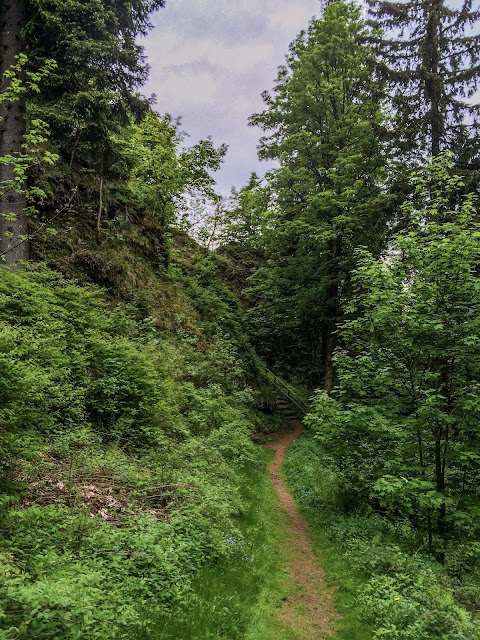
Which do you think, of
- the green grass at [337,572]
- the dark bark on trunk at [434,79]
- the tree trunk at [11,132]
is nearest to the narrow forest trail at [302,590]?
the green grass at [337,572]

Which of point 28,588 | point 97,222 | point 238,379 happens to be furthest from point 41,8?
point 238,379

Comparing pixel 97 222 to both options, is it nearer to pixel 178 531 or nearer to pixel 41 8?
pixel 41 8

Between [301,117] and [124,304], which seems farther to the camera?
[301,117]

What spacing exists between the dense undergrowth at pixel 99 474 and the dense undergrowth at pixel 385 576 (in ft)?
5.38

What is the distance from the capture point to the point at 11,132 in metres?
8.40

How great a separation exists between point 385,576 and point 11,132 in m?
11.8

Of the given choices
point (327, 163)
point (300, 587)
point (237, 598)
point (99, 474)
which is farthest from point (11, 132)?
point (327, 163)

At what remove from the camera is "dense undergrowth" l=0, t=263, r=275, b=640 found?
3090mm

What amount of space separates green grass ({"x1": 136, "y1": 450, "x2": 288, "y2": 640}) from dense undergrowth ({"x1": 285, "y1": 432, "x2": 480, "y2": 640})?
1.01 meters

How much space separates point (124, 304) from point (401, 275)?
8200 mm

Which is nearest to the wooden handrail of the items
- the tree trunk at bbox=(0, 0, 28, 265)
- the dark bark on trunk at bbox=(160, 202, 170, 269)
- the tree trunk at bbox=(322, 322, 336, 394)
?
the tree trunk at bbox=(322, 322, 336, 394)

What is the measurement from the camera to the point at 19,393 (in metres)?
3.94

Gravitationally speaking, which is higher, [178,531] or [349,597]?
[178,531]

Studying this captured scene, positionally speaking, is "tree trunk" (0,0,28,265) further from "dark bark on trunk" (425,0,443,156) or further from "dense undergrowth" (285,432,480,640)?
"dark bark on trunk" (425,0,443,156)
